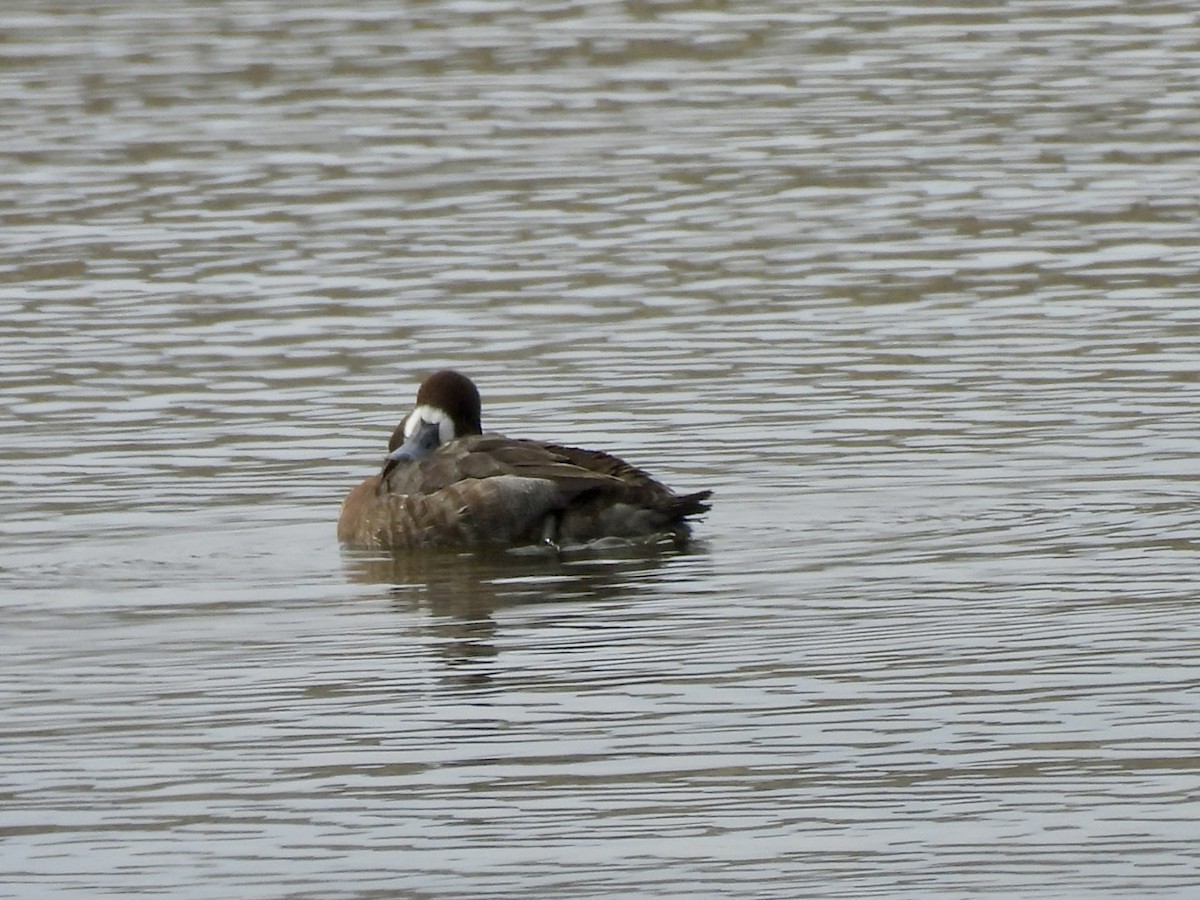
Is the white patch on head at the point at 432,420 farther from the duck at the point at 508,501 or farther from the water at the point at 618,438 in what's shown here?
the water at the point at 618,438

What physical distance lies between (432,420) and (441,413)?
5 cm

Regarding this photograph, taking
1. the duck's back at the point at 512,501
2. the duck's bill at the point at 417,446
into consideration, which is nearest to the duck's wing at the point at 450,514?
the duck's back at the point at 512,501

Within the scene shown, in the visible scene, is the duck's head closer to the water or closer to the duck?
the duck

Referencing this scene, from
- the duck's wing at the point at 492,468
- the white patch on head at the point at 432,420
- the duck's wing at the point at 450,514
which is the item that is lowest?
the duck's wing at the point at 450,514

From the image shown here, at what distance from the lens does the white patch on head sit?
12.4 metres

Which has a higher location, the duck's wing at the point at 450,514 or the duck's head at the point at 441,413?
the duck's head at the point at 441,413

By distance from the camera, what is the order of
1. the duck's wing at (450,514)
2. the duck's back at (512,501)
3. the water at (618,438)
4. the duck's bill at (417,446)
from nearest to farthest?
1. the water at (618,438)
2. the duck's back at (512,501)
3. the duck's wing at (450,514)
4. the duck's bill at (417,446)

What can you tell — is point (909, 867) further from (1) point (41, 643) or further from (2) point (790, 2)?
(2) point (790, 2)

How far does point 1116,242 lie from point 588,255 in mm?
3068

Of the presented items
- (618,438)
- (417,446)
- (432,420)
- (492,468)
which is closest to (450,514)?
(492,468)

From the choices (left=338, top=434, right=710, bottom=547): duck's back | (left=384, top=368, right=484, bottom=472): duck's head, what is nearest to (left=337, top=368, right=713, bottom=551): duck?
(left=338, top=434, right=710, bottom=547): duck's back

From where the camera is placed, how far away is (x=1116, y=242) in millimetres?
16969

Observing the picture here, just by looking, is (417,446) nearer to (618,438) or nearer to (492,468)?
(492,468)

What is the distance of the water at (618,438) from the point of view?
750cm
